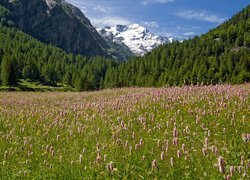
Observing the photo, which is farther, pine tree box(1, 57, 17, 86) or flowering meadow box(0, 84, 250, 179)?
pine tree box(1, 57, 17, 86)

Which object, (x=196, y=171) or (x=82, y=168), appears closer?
(x=196, y=171)

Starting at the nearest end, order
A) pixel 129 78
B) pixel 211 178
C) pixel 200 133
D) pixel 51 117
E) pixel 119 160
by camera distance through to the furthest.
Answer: pixel 211 178, pixel 119 160, pixel 200 133, pixel 51 117, pixel 129 78

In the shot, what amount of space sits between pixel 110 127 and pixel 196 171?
426 centimetres

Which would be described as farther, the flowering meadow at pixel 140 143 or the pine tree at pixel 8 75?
the pine tree at pixel 8 75

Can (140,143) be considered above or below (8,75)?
above

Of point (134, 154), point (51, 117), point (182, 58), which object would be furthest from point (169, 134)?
point (182, 58)

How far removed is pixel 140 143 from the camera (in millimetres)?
7230

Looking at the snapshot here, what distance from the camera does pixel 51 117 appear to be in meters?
12.9

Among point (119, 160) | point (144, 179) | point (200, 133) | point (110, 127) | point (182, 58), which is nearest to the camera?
point (144, 179)

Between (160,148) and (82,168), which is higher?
(160,148)

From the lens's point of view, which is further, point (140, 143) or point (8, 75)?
point (8, 75)

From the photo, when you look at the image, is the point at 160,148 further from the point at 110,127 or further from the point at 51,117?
the point at 51,117

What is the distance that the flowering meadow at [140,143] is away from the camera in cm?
649

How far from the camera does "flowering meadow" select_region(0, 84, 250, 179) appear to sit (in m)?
6.49
